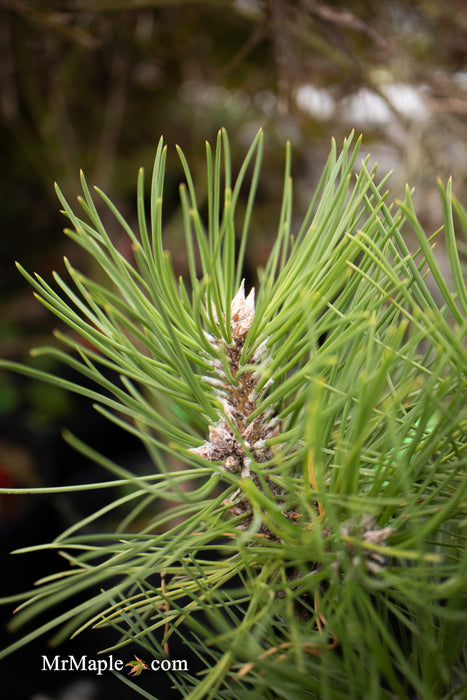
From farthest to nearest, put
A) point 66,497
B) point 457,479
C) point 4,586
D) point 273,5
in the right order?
point 66,497 → point 4,586 → point 273,5 → point 457,479

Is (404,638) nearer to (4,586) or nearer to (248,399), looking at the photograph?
(248,399)

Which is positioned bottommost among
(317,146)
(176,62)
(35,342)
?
(35,342)

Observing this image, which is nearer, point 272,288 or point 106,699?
point 272,288

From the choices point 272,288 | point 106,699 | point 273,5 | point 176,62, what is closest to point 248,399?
point 272,288

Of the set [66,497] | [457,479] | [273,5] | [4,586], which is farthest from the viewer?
[66,497]

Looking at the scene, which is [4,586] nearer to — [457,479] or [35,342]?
[35,342]

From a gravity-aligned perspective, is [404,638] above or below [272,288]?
below
